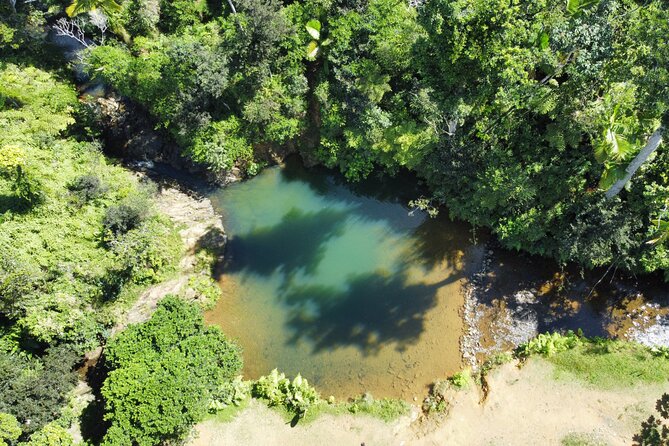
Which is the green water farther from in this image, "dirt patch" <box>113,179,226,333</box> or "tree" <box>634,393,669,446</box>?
"tree" <box>634,393,669,446</box>

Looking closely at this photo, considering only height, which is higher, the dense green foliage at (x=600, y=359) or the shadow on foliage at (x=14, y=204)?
the dense green foliage at (x=600, y=359)

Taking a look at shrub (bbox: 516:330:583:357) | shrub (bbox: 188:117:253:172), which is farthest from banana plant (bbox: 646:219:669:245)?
shrub (bbox: 188:117:253:172)

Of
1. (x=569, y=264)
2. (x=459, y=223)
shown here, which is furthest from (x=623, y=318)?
(x=459, y=223)

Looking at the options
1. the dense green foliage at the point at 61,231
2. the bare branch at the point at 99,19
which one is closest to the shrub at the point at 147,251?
the dense green foliage at the point at 61,231

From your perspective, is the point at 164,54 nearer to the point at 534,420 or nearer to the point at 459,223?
the point at 459,223

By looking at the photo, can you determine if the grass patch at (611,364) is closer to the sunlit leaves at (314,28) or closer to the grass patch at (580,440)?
the grass patch at (580,440)
